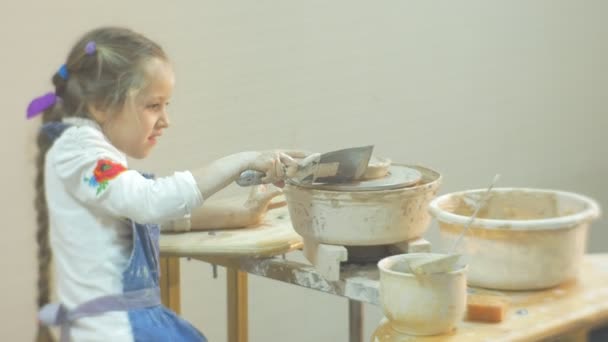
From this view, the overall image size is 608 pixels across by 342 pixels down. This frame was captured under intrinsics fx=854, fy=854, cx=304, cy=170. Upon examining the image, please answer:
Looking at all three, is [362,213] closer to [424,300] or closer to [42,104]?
[424,300]

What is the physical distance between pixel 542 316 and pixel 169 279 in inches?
35.8

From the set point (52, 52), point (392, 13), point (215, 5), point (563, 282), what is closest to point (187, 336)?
point (563, 282)

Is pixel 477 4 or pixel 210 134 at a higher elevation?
pixel 477 4

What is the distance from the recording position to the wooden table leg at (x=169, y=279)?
6.33ft

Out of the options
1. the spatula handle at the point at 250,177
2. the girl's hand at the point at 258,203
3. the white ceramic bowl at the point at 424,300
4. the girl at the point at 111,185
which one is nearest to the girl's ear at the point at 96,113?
the girl at the point at 111,185

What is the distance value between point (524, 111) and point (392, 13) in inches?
36.3

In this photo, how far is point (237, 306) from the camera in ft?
6.93

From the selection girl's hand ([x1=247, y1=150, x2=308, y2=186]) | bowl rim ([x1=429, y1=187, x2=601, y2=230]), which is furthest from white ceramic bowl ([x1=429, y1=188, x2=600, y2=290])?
girl's hand ([x1=247, y1=150, x2=308, y2=186])

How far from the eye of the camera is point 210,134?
8.21 feet

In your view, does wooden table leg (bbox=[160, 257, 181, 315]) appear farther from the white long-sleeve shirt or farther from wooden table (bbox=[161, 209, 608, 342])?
the white long-sleeve shirt

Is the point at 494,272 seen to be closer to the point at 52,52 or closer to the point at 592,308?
the point at 592,308

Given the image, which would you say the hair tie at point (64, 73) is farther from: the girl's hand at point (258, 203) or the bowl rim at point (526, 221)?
the bowl rim at point (526, 221)

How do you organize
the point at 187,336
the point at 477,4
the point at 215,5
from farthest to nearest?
the point at 477,4, the point at 215,5, the point at 187,336

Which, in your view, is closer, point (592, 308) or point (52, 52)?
point (592, 308)
